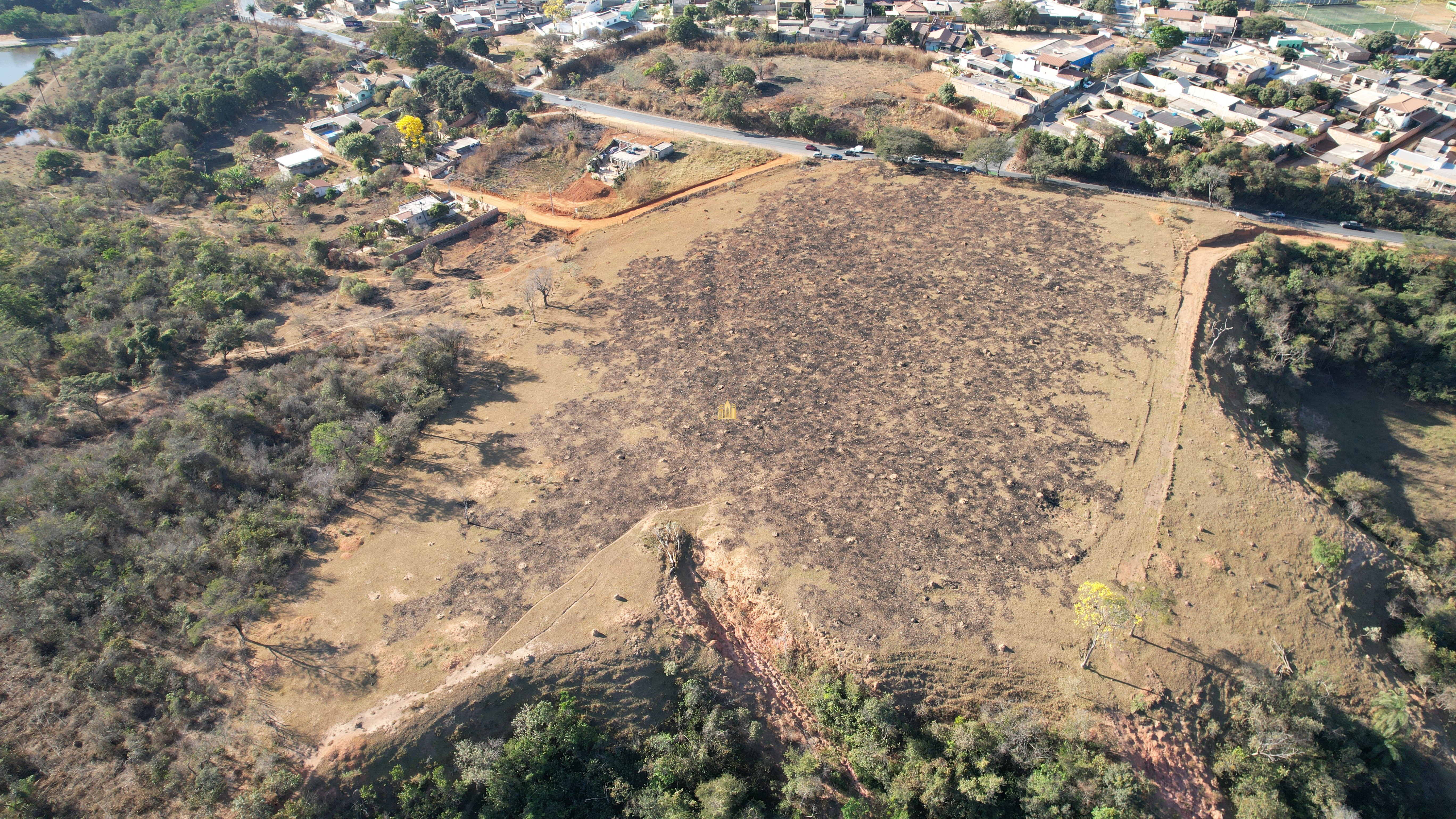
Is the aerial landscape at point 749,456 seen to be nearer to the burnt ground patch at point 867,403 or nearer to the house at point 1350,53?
the burnt ground patch at point 867,403

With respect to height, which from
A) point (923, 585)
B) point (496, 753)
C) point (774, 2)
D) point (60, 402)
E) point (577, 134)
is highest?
point (774, 2)

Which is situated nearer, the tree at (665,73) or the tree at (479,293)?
the tree at (479,293)

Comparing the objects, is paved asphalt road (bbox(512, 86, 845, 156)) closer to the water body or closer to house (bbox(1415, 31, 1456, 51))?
house (bbox(1415, 31, 1456, 51))

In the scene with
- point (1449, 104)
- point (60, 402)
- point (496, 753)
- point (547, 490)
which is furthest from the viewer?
point (1449, 104)

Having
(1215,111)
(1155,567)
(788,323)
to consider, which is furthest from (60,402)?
(1215,111)

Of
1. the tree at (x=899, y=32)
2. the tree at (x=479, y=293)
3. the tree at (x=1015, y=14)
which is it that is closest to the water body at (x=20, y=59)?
the tree at (x=479, y=293)

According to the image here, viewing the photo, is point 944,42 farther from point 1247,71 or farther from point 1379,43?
point 1379,43

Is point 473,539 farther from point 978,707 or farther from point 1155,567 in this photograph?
point 1155,567
